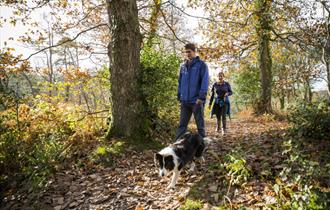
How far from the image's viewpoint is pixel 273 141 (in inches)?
218

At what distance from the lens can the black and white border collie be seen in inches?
165

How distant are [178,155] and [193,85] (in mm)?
1695

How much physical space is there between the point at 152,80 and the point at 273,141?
3.50 m

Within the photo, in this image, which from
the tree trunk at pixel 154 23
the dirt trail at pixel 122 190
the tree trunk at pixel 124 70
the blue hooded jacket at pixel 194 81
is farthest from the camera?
the tree trunk at pixel 154 23

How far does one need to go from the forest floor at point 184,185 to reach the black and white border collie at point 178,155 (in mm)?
326

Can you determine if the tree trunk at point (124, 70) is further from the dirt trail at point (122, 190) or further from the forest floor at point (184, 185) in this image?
the dirt trail at point (122, 190)

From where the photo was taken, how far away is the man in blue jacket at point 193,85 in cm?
514

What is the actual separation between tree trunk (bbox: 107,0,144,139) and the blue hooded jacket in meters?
1.69

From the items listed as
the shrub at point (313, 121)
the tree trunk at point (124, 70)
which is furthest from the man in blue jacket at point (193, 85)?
the shrub at point (313, 121)

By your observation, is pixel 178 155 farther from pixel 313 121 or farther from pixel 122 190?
pixel 313 121

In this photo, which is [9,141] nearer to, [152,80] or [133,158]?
[133,158]

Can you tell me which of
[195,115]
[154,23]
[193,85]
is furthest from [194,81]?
[154,23]

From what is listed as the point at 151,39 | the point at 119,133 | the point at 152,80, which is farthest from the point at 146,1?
the point at 119,133

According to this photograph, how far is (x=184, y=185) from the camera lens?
14.5 ft
